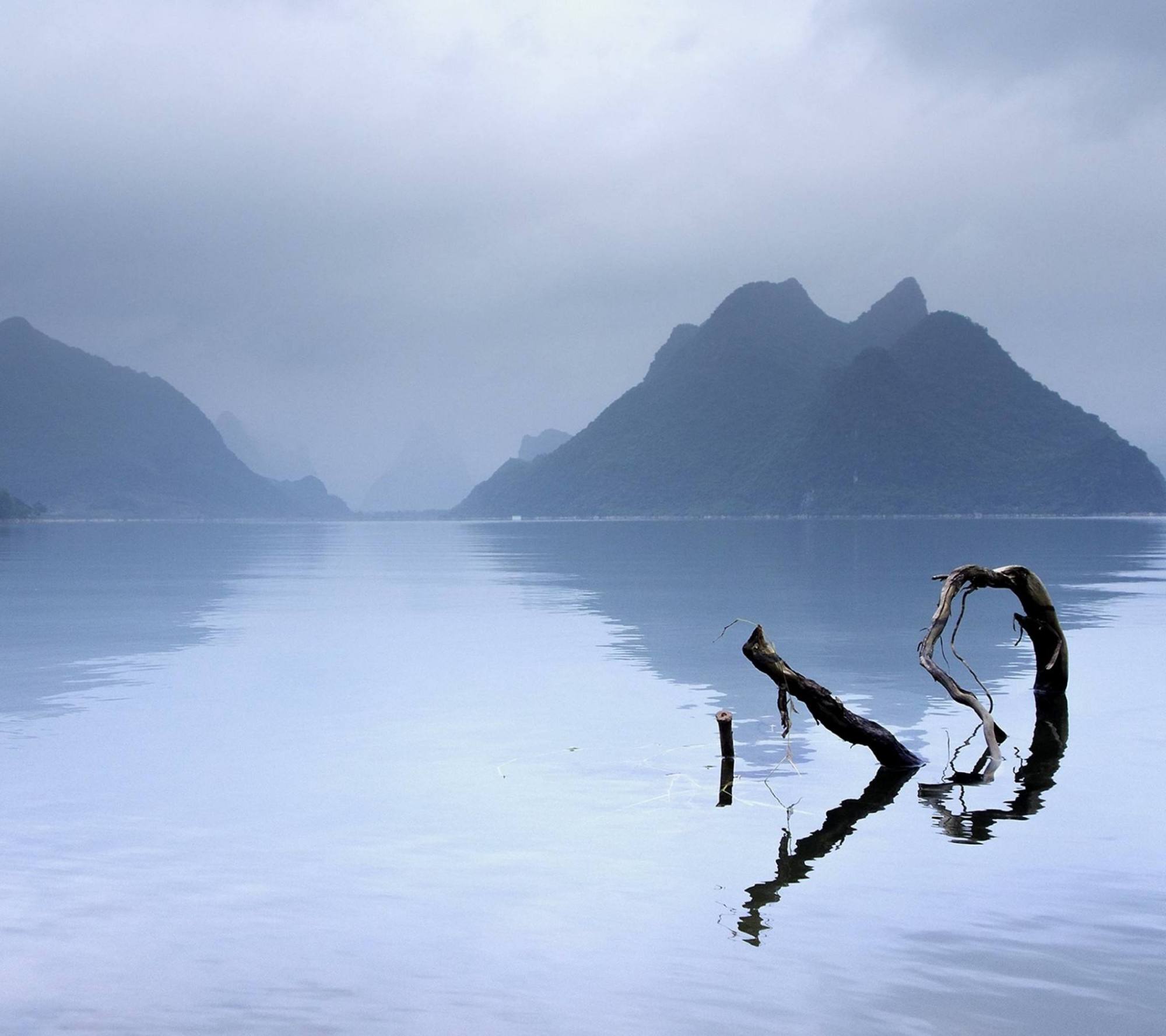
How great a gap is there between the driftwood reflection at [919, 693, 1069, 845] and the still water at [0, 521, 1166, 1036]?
0.08 meters

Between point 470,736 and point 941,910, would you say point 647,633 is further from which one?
point 941,910

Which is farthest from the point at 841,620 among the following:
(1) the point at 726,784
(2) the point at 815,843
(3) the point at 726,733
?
(2) the point at 815,843

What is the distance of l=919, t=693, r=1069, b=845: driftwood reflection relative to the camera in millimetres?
14086

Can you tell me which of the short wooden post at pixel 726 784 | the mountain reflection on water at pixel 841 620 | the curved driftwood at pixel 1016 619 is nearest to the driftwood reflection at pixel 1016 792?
the mountain reflection on water at pixel 841 620

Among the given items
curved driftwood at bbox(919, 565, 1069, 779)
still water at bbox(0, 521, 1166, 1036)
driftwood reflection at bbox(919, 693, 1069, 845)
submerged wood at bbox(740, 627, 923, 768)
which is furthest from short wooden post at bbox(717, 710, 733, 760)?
curved driftwood at bbox(919, 565, 1069, 779)

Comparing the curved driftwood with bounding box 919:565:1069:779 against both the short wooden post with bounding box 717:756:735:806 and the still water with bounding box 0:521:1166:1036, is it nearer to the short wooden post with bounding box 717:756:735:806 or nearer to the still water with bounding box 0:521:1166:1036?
the still water with bounding box 0:521:1166:1036

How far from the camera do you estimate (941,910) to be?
11070 millimetres

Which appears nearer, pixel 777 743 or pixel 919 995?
pixel 919 995

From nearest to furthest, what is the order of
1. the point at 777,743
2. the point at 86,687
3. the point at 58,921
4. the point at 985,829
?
the point at 58,921
the point at 985,829
the point at 777,743
the point at 86,687

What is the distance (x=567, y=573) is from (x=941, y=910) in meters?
59.1

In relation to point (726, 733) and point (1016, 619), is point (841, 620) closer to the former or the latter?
point (1016, 619)

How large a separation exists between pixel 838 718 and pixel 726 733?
1.74m

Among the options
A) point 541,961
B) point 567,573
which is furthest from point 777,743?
point 567,573

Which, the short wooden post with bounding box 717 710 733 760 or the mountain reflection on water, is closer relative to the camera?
the mountain reflection on water
